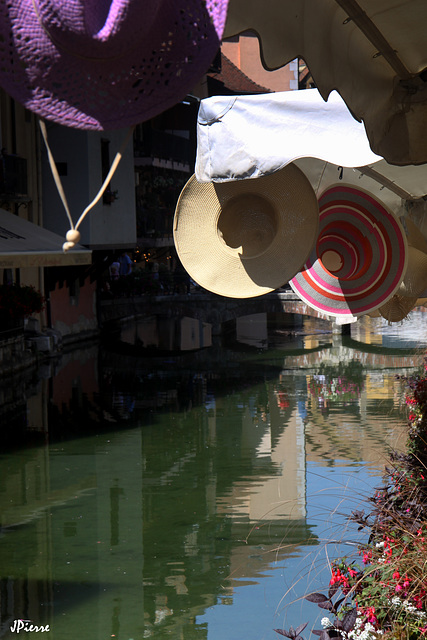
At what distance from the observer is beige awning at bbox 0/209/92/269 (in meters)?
11.8

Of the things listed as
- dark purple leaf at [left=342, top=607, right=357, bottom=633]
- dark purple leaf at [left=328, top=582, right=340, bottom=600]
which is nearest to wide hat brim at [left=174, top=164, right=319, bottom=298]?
dark purple leaf at [left=328, top=582, right=340, bottom=600]

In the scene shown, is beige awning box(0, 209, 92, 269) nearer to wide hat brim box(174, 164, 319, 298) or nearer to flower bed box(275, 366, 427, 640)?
wide hat brim box(174, 164, 319, 298)

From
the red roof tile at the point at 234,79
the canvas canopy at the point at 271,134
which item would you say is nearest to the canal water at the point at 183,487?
the canvas canopy at the point at 271,134

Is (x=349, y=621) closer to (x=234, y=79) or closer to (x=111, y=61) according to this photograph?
(x=111, y=61)

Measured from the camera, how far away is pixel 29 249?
41.7 ft

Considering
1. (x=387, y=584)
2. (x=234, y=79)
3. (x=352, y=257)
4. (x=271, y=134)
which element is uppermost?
(x=234, y=79)

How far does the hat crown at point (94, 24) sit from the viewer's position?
4.69ft

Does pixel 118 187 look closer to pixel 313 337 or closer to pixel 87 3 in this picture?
pixel 313 337

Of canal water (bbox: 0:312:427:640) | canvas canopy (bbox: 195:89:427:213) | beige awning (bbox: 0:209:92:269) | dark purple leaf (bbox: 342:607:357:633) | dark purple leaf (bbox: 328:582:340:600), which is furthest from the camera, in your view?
beige awning (bbox: 0:209:92:269)

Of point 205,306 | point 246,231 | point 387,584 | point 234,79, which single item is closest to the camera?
point 387,584

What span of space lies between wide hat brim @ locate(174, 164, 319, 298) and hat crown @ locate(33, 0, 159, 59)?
2821 millimetres

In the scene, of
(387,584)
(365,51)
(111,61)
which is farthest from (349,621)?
(111,61)

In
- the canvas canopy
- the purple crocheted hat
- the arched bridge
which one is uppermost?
the canvas canopy

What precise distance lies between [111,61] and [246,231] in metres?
3.02
